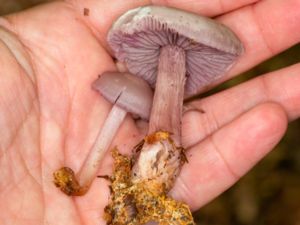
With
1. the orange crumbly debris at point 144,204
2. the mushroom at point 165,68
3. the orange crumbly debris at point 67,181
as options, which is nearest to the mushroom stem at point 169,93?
the mushroom at point 165,68

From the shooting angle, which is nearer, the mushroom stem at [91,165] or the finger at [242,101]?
the mushroom stem at [91,165]

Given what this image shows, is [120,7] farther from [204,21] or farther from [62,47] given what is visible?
[204,21]

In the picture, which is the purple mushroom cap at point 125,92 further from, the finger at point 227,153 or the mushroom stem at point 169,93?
the finger at point 227,153

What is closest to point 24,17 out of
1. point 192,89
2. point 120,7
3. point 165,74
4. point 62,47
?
point 62,47

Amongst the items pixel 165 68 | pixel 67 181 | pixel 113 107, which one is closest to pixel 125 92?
pixel 113 107

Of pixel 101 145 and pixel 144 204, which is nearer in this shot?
pixel 144 204

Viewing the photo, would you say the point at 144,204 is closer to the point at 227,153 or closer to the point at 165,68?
the point at 227,153
